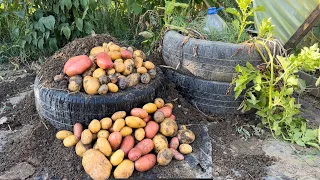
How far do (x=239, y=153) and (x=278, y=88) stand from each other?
73 cm

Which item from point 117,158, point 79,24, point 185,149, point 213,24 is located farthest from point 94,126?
point 79,24

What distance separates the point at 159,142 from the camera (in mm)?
2627

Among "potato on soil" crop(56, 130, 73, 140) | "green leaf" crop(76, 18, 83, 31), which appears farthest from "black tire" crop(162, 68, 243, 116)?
"green leaf" crop(76, 18, 83, 31)

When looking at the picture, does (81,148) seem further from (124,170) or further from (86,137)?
(124,170)

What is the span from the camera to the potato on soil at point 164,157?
2.52m

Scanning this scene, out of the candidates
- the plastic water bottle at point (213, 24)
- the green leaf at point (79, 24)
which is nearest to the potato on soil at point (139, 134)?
the plastic water bottle at point (213, 24)

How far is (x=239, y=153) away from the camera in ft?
9.51

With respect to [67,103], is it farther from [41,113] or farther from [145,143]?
[145,143]

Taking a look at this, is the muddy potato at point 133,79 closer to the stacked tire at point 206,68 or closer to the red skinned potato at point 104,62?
the red skinned potato at point 104,62

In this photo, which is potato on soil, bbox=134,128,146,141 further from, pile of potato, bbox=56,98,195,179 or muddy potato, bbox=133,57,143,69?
muddy potato, bbox=133,57,143,69

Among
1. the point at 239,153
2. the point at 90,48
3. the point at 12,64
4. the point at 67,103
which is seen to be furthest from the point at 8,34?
the point at 239,153

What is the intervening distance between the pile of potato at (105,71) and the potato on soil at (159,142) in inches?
19.7

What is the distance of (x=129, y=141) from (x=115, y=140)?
11 cm

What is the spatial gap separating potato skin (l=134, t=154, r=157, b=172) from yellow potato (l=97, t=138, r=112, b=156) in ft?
0.70
